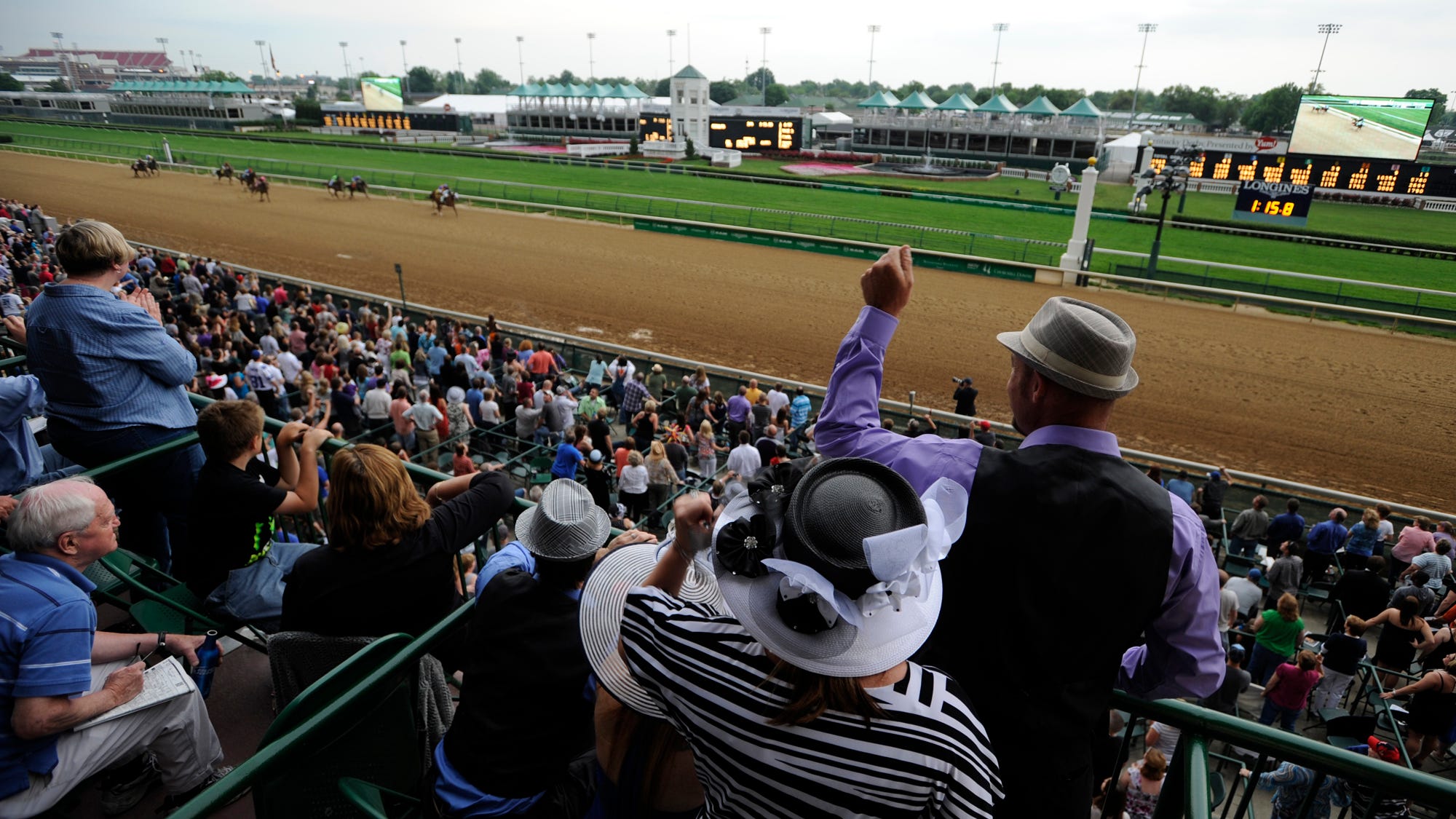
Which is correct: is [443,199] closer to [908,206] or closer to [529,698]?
[908,206]

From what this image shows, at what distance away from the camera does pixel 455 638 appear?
2309mm

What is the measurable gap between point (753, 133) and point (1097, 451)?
→ 60.7 meters

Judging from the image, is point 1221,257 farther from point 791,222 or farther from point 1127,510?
point 1127,510

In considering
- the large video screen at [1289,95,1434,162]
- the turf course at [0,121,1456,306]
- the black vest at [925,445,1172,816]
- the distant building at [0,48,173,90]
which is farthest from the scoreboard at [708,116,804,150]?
the distant building at [0,48,173,90]

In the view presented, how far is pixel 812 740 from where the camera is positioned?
1.21 meters

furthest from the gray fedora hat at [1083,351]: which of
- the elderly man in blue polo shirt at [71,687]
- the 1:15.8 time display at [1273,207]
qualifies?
the 1:15.8 time display at [1273,207]

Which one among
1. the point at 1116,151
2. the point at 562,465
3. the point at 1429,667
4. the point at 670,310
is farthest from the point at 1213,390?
the point at 1116,151

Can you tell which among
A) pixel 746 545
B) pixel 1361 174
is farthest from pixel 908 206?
pixel 746 545

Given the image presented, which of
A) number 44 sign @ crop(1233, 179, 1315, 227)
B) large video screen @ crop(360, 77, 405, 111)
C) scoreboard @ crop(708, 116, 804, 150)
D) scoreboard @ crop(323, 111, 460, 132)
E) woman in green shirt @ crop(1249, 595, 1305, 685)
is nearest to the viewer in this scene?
woman in green shirt @ crop(1249, 595, 1305, 685)

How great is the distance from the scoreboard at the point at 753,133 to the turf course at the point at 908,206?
1412 cm

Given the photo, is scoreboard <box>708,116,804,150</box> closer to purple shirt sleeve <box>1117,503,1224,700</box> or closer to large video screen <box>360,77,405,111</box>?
large video screen <box>360,77,405,111</box>

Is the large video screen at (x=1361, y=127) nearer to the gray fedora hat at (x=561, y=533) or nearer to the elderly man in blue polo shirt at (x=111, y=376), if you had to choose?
the gray fedora hat at (x=561, y=533)

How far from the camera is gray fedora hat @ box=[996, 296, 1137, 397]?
160 cm

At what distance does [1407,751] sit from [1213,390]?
11.6 metres
